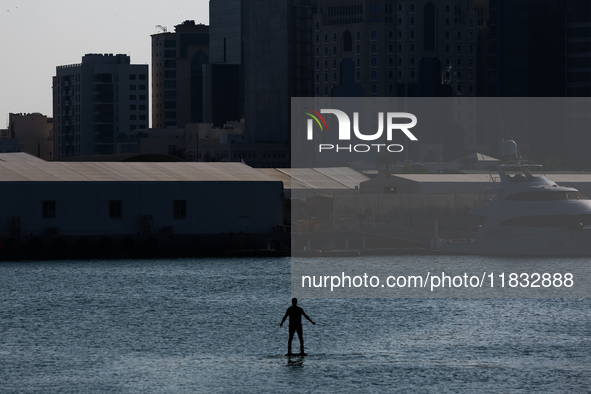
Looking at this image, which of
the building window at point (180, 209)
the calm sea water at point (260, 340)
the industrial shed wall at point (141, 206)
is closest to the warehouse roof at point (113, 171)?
the industrial shed wall at point (141, 206)

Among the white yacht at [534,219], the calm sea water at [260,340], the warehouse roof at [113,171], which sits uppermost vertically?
the warehouse roof at [113,171]

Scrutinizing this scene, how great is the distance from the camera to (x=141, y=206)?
100 m

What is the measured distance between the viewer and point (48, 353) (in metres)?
47.0

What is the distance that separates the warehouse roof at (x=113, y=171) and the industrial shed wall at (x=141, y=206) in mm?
1008

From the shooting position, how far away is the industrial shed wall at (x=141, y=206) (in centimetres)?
9531

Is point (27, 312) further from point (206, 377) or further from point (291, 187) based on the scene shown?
point (291, 187)

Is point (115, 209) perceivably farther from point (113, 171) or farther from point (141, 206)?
point (113, 171)

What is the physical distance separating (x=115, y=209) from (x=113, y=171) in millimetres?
5798

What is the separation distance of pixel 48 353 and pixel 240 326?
11.9m

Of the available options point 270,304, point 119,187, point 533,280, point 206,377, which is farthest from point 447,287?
point 206,377

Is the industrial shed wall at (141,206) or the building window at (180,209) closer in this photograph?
the industrial shed wall at (141,206)

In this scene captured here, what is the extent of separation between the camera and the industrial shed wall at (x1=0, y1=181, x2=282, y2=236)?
95312mm

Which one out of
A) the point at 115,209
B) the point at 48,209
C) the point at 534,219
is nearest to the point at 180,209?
the point at 115,209

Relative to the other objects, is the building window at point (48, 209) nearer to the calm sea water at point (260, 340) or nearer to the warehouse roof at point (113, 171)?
the warehouse roof at point (113, 171)
